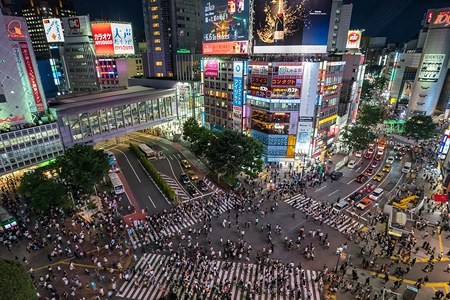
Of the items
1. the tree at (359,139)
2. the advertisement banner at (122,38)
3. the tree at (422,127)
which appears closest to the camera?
the tree at (359,139)

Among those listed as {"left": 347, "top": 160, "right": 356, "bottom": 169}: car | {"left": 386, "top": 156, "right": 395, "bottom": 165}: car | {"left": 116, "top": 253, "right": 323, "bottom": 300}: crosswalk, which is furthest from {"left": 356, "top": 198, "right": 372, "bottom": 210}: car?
{"left": 386, "top": 156, "right": 395, "bottom": 165}: car

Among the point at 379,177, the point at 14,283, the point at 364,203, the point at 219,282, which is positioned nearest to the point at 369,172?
the point at 379,177

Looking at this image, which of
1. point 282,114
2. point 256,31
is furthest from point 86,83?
point 282,114

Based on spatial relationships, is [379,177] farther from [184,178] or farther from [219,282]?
[219,282]

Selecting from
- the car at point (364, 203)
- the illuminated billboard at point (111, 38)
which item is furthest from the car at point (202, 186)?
the illuminated billboard at point (111, 38)

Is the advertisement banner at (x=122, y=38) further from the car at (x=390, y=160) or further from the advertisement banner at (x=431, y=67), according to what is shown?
the advertisement banner at (x=431, y=67)
